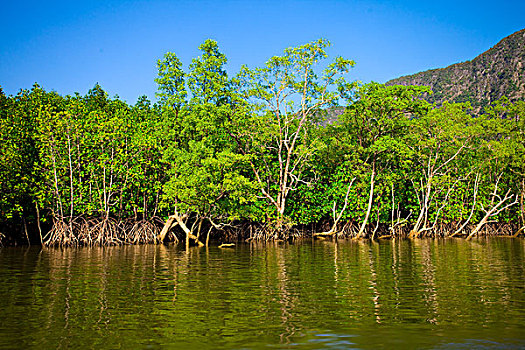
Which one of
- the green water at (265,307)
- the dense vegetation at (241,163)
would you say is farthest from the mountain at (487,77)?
the green water at (265,307)

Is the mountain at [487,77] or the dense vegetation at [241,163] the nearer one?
the dense vegetation at [241,163]

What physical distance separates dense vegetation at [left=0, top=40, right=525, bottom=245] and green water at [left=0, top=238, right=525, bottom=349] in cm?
1337

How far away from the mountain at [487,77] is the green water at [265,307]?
90745 millimetres

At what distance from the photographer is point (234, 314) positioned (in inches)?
359

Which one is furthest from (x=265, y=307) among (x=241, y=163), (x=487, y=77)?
(x=487, y=77)

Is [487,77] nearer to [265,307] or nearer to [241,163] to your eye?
[241,163]

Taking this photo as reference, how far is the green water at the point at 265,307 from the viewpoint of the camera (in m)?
7.28

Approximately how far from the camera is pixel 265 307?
976cm

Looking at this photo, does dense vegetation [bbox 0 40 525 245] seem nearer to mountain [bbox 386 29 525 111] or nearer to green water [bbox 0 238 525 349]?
green water [bbox 0 238 525 349]

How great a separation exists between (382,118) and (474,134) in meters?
7.64

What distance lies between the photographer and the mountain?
9994 centimetres

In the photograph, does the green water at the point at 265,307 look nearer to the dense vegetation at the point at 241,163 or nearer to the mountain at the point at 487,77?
the dense vegetation at the point at 241,163

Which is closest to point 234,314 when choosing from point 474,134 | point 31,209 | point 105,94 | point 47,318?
point 47,318

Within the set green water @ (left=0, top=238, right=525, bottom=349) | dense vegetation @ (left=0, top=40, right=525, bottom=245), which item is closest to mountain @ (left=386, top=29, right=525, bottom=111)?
dense vegetation @ (left=0, top=40, right=525, bottom=245)
